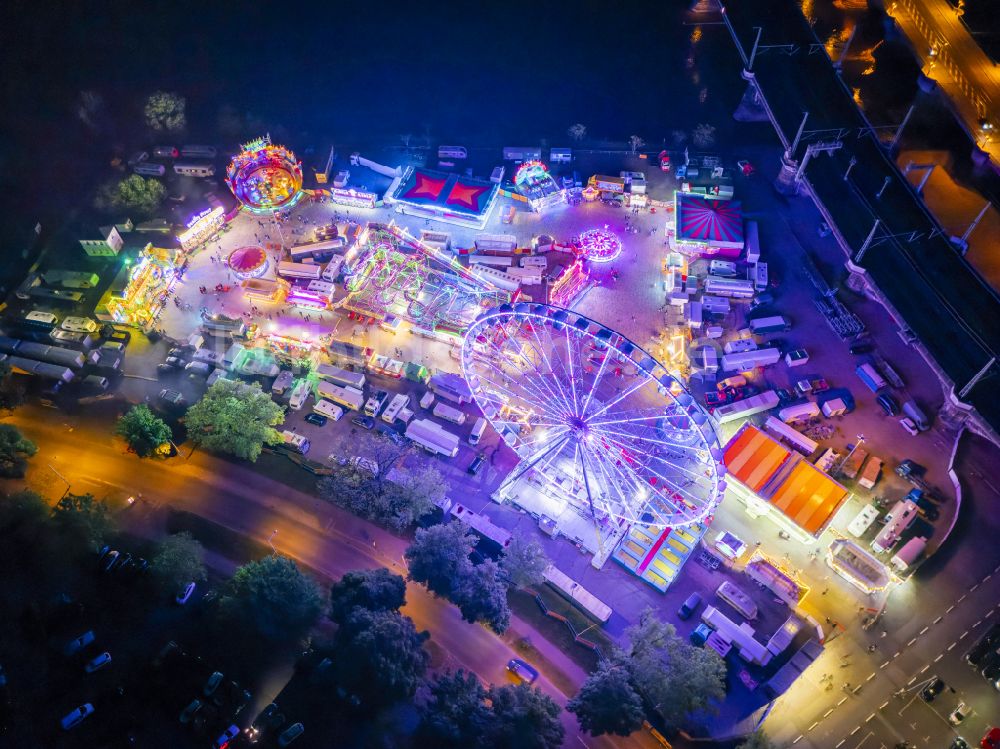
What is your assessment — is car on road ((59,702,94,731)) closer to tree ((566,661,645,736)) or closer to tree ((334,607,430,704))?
tree ((334,607,430,704))

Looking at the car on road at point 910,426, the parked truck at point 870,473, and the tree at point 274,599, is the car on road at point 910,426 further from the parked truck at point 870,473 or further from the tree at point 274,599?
the tree at point 274,599

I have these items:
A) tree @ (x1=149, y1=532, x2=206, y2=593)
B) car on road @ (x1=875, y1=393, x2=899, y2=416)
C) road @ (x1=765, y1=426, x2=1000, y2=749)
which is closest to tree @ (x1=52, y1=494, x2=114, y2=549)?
tree @ (x1=149, y1=532, x2=206, y2=593)

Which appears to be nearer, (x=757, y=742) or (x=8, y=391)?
(x=757, y=742)

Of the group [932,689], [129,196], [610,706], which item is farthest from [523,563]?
[129,196]

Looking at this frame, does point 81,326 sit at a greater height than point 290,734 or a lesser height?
greater

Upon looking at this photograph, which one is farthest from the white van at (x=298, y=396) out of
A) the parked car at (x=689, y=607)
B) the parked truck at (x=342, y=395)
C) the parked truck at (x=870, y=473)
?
the parked truck at (x=870, y=473)

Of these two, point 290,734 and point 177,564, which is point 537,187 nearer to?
point 177,564
